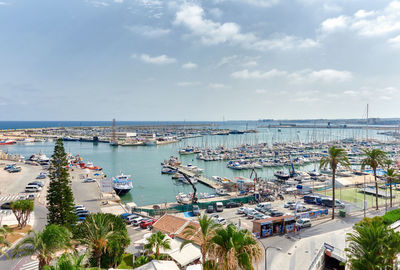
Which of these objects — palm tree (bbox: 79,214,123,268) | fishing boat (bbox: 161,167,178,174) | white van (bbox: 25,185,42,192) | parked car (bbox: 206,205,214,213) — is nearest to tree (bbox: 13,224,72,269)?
palm tree (bbox: 79,214,123,268)

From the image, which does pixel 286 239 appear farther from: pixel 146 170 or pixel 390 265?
pixel 146 170

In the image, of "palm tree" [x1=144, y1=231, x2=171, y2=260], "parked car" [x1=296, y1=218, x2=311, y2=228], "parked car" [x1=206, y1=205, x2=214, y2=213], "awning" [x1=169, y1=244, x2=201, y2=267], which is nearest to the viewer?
"palm tree" [x1=144, y1=231, x2=171, y2=260]

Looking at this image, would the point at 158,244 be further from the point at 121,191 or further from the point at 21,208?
the point at 121,191

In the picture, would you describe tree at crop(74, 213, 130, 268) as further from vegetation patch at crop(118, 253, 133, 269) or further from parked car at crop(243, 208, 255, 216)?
parked car at crop(243, 208, 255, 216)

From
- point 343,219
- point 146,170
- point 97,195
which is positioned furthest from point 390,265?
point 146,170

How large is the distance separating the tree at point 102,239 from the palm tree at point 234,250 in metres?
7.72

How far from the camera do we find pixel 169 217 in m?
22.7

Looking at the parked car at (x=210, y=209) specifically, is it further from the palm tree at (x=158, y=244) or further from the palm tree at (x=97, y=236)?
the palm tree at (x=97, y=236)

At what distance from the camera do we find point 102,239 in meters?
14.9

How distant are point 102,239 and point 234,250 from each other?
8733mm

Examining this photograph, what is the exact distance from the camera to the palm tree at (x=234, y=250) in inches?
391

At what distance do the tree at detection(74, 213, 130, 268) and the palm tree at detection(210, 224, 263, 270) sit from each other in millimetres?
7722

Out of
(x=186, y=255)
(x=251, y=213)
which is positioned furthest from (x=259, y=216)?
(x=186, y=255)

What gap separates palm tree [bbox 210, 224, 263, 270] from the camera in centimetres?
993
